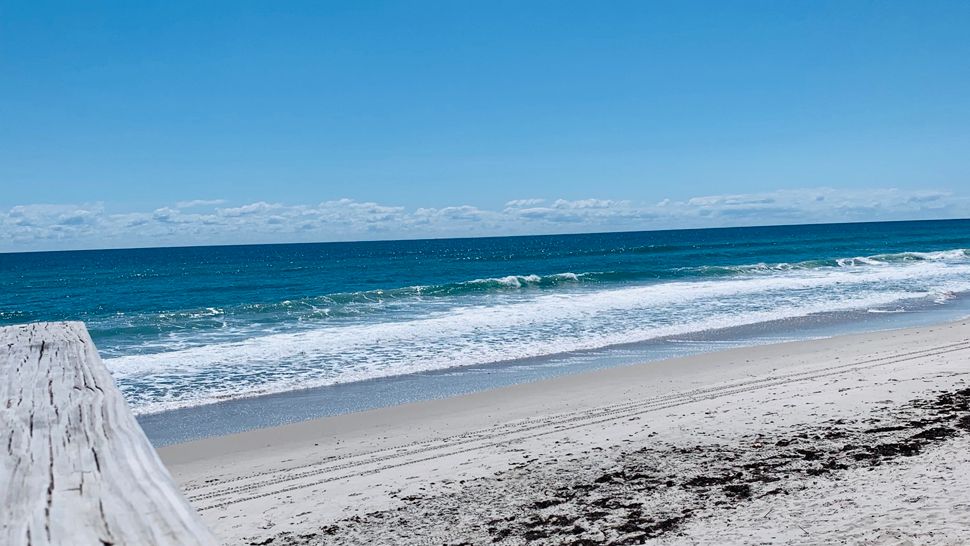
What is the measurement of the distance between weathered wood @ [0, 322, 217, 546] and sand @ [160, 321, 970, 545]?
3747mm

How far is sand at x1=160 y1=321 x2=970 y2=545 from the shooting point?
5.21 metres

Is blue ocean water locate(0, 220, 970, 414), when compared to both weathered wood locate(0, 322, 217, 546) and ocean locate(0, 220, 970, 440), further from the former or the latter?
weathered wood locate(0, 322, 217, 546)

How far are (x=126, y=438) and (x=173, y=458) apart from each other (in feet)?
25.5

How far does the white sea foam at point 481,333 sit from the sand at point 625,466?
3.53 metres

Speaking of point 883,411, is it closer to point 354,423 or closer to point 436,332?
point 354,423

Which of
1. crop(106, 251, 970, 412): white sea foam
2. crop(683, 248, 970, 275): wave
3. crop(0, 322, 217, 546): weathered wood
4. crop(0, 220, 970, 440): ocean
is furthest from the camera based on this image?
crop(683, 248, 970, 275): wave

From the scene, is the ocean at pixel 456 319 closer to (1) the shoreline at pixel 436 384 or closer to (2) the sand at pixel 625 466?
(1) the shoreline at pixel 436 384

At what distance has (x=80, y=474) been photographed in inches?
57.7

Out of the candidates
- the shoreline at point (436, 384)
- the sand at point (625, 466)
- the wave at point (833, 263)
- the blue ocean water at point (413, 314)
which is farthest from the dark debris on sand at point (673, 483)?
the wave at point (833, 263)

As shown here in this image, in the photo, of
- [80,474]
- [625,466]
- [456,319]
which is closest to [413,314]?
[456,319]

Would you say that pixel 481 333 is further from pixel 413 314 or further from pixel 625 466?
pixel 625 466

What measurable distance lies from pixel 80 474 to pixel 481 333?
16.6 metres

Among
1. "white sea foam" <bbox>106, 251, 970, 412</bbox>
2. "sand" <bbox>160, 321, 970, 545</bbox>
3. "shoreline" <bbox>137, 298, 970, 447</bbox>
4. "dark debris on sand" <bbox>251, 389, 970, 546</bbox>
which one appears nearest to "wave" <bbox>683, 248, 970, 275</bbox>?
"white sea foam" <bbox>106, 251, 970, 412</bbox>

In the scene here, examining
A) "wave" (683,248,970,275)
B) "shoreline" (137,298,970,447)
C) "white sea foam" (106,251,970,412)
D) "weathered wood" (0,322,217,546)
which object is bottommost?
"shoreline" (137,298,970,447)
